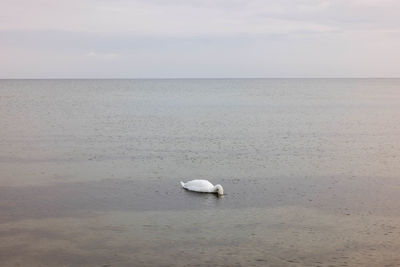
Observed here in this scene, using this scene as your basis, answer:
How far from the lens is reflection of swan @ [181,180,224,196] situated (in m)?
26.5

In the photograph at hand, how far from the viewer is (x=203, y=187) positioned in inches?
1061

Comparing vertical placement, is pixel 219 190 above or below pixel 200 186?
below

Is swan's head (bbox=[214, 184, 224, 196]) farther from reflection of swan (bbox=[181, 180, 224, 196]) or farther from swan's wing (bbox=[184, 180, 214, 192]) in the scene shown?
swan's wing (bbox=[184, 180, 214, 192])

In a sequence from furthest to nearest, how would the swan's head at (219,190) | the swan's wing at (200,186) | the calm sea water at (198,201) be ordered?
1. the swan's wing at (200,186)
2. the swan's head at (219,190)
3. the calm sea water at (198,201)

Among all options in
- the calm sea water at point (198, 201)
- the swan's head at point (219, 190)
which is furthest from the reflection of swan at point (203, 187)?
the calm sea water at point (198, 201)

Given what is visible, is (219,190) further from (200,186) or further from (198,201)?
(198,201)

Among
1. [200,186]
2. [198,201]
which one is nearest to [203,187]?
[200,186]

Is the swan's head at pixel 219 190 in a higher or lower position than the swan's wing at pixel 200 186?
lower

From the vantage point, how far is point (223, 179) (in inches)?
1180

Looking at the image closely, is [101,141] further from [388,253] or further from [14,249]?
[388,253]

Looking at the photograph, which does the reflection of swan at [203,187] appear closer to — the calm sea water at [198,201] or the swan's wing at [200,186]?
the swan's wing at [200,186]

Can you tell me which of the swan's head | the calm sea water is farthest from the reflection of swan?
the calm sea water

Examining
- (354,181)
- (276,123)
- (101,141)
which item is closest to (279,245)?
(354,181)

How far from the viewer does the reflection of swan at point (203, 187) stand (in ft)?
86.8
